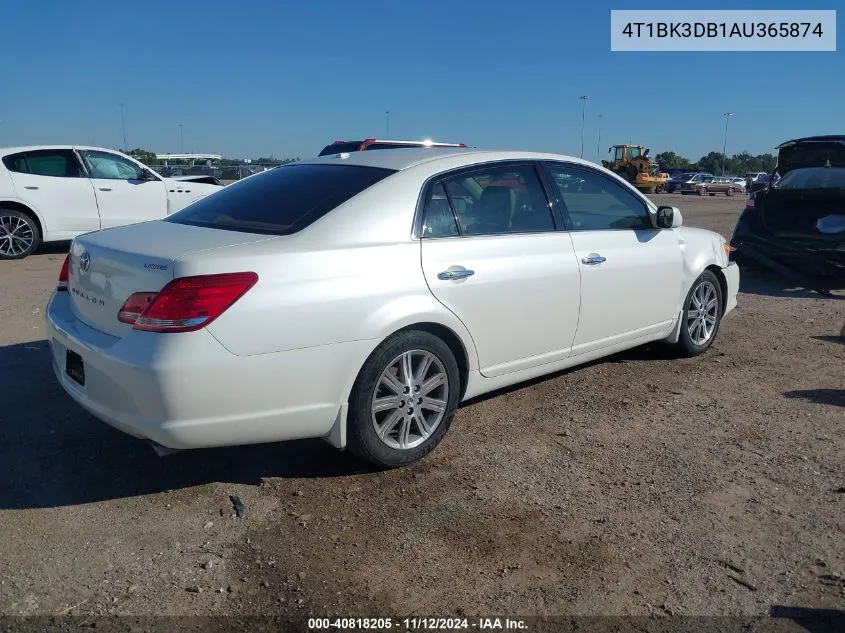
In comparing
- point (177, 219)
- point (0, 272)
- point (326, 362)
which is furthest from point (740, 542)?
point (0, 272)

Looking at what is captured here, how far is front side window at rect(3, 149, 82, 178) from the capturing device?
34.3 ft

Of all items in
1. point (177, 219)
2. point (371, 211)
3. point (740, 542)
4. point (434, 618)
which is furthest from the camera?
point (177, 219)

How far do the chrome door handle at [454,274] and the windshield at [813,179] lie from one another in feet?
21.9

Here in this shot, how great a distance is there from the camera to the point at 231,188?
14.5 ft

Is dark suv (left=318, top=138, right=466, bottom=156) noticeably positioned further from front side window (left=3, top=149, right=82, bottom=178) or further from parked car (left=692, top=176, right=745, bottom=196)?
parked car (left=692, top=176, right=745, bottom=196)

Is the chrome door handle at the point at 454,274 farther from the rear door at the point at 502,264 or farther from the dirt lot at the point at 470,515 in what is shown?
the dirt lot at the point at 470,515

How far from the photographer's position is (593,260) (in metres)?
4.60

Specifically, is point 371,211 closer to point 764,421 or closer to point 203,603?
point 203,603

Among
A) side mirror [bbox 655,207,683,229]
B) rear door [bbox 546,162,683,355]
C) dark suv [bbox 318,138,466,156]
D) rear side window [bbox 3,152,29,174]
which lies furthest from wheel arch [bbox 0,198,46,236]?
side mirror [bbox 655,207,683,229]

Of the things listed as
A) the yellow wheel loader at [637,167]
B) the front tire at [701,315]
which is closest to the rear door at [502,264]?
the front tire at [701,315]

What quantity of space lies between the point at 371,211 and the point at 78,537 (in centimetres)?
194

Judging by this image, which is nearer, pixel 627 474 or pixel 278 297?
pixel 278 297

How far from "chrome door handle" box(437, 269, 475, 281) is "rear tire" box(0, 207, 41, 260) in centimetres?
880

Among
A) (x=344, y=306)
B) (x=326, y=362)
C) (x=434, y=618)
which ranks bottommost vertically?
(x=434, y=618)
